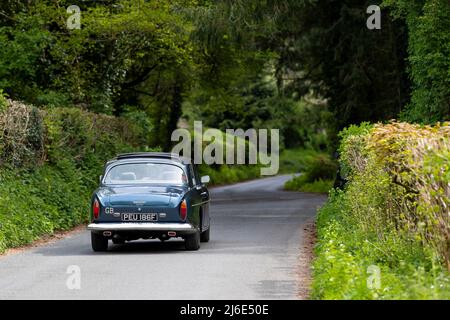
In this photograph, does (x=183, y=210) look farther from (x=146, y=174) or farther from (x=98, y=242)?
(x=98, y=242)

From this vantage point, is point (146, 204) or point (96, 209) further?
point (96, 209)

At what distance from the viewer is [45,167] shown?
2588 cm

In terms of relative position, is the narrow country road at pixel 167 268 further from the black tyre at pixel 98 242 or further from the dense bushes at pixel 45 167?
the dense bushes at pixel 45 167

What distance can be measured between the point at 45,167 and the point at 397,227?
12.5 m

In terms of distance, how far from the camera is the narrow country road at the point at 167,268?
12539mm

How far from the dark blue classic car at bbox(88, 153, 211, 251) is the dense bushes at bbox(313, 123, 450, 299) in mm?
2612

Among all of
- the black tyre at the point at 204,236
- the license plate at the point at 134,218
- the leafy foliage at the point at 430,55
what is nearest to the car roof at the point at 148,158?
the black tyre at the point at 204,236

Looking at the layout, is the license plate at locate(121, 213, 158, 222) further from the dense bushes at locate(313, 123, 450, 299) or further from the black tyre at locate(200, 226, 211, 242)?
the dense bushes at locate(313, 123, 450, 299)

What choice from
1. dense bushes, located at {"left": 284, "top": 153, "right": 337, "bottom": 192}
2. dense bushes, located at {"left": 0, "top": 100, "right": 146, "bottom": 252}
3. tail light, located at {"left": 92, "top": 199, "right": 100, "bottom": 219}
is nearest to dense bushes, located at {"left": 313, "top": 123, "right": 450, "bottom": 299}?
tail light, located at {"left": 92, "top": 199, "right": 100, "bottom": 219}

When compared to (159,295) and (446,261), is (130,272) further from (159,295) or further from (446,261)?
(446,261)

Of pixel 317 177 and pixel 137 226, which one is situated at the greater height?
pixel 137 226

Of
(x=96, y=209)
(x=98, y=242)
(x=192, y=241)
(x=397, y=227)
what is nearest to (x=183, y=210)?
(x=192, y=241)

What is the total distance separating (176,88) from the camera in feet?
175

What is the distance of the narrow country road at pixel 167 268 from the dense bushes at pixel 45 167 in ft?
3.12
